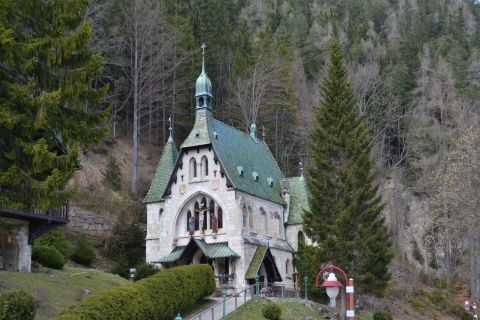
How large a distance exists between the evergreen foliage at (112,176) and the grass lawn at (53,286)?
18.1 m

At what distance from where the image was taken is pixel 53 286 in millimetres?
26141

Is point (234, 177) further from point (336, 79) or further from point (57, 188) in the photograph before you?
point (57, 188)

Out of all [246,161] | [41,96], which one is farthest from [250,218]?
[41,96]

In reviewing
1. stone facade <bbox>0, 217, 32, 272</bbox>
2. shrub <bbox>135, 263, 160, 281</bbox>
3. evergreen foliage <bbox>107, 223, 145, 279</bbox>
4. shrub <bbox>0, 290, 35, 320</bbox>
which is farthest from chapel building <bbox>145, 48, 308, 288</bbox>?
shrub <bbox>0, 290, 35, 320</bbox>

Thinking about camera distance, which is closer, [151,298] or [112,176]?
[151,298]

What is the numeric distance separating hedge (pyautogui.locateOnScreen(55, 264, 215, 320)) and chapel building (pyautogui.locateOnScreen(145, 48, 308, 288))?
8259 millimetres

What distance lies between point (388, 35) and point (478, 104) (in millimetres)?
29972

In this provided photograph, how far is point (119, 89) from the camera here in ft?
186

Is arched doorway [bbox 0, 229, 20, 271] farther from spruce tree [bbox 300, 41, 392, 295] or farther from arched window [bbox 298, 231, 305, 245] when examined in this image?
arched window [bbox 298, 231, 305, 245]

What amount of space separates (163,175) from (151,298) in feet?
67.0

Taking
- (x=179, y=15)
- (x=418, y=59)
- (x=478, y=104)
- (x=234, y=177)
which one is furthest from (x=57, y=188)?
(x=418, y=59)

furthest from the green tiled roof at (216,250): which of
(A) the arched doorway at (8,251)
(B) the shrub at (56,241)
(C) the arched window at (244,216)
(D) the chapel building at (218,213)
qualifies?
(A) the arched doorway at (8,251)

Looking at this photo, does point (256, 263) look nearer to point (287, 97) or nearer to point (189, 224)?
point (189, 224)

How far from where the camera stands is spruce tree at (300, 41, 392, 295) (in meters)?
37.2
